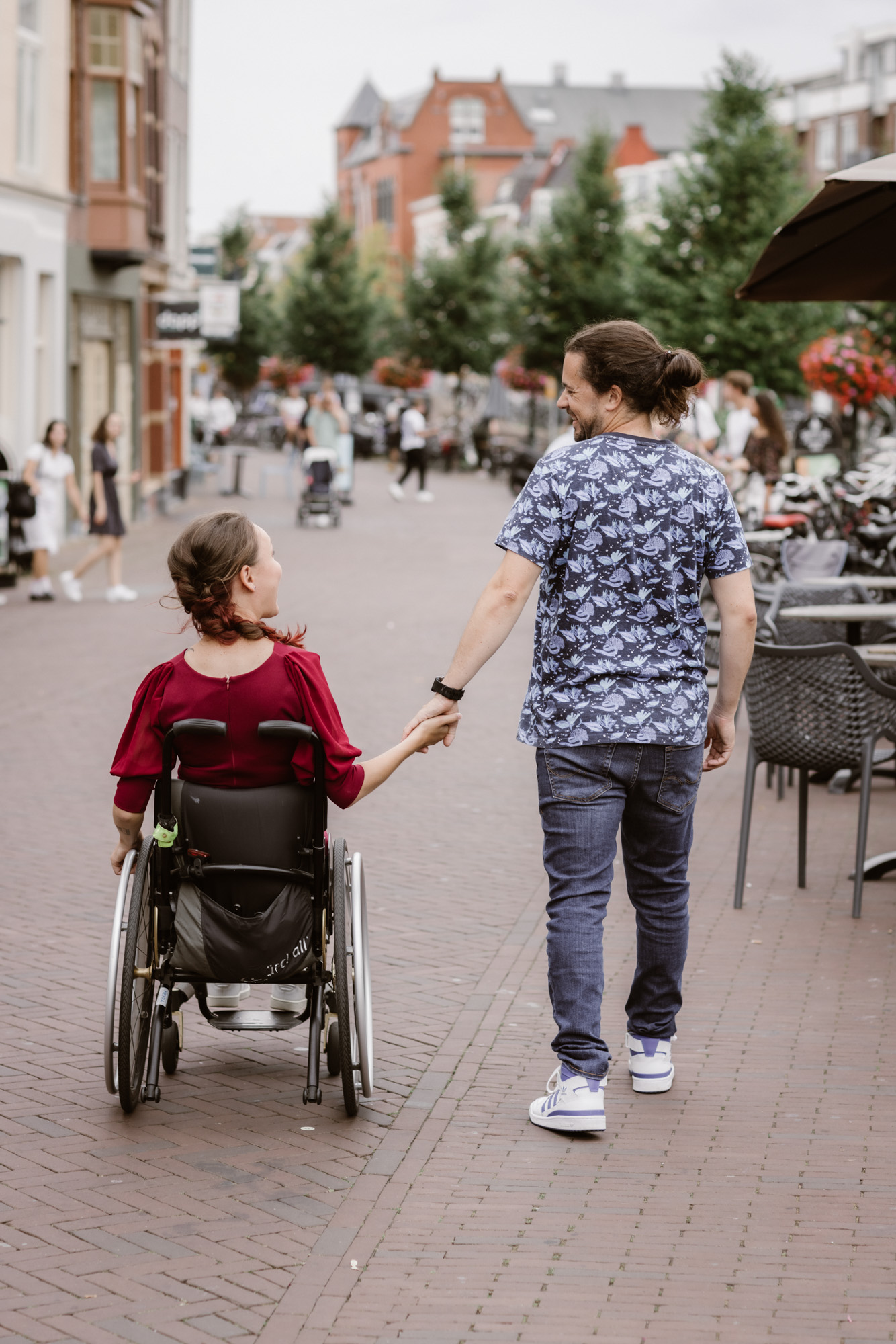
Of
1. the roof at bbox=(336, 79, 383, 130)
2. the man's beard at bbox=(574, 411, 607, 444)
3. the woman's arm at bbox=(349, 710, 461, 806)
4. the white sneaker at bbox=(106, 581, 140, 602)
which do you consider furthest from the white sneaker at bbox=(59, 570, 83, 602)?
the roof at bbox=(336, 79, 383, 130)

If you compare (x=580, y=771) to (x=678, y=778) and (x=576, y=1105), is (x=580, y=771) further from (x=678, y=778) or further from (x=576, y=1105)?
(x=576, y=1105)

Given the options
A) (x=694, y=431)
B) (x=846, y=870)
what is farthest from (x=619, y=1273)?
(x=694, y=431)

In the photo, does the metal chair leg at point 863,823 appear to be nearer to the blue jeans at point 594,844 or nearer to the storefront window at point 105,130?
the blue jeans at point 594,844

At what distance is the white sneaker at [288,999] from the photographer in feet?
14.3

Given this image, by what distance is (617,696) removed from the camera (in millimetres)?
4023

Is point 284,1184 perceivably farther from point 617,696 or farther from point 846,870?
point 846,870

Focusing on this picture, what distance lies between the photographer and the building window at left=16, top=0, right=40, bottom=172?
73.8ft

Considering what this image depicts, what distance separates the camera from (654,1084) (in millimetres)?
4426

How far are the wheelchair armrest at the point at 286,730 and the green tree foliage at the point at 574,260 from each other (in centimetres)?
4286

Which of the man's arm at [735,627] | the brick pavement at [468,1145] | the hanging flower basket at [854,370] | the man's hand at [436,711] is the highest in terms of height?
the hanging flower basket at [854,370]

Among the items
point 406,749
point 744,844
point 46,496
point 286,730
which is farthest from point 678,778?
point 46,496

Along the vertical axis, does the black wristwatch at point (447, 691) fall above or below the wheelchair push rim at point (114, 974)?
above

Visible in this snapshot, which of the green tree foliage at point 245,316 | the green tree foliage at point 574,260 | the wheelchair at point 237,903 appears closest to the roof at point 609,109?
the green tree foliage at point 245,316

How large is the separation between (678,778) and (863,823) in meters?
2.18
